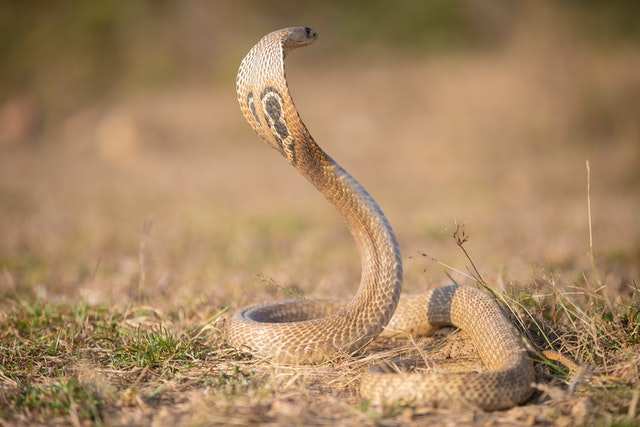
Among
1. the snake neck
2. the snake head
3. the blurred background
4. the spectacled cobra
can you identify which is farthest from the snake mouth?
the snake head

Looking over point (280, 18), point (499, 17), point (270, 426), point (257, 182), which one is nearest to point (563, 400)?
point (270, 426)

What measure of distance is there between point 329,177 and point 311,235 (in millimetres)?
4421

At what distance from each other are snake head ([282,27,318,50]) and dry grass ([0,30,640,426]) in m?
1.42

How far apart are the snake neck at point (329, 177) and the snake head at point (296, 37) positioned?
0.07ft

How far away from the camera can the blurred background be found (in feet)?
21.2

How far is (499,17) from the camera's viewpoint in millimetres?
18375

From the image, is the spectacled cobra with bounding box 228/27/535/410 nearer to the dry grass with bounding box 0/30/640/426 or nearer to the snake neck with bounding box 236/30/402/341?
the snake neck with bounding box 236/30/402/341

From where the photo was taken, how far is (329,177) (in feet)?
11.5

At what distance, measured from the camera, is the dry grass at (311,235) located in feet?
9.87

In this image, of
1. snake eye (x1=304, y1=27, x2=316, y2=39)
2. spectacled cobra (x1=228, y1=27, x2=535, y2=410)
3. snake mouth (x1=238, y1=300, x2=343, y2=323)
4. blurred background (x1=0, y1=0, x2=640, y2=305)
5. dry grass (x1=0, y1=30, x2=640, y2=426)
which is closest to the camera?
dry grass (x1=0, y1=30, x2=640, y2=426)

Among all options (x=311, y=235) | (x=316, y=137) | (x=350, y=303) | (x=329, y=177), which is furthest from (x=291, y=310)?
(x=316, y=137)

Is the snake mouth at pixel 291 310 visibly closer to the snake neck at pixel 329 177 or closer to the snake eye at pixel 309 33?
the snake neck at pixel 329 177

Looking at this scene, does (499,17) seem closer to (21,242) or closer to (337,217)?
(337,217)

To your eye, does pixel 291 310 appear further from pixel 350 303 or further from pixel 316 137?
pixel 316 137
